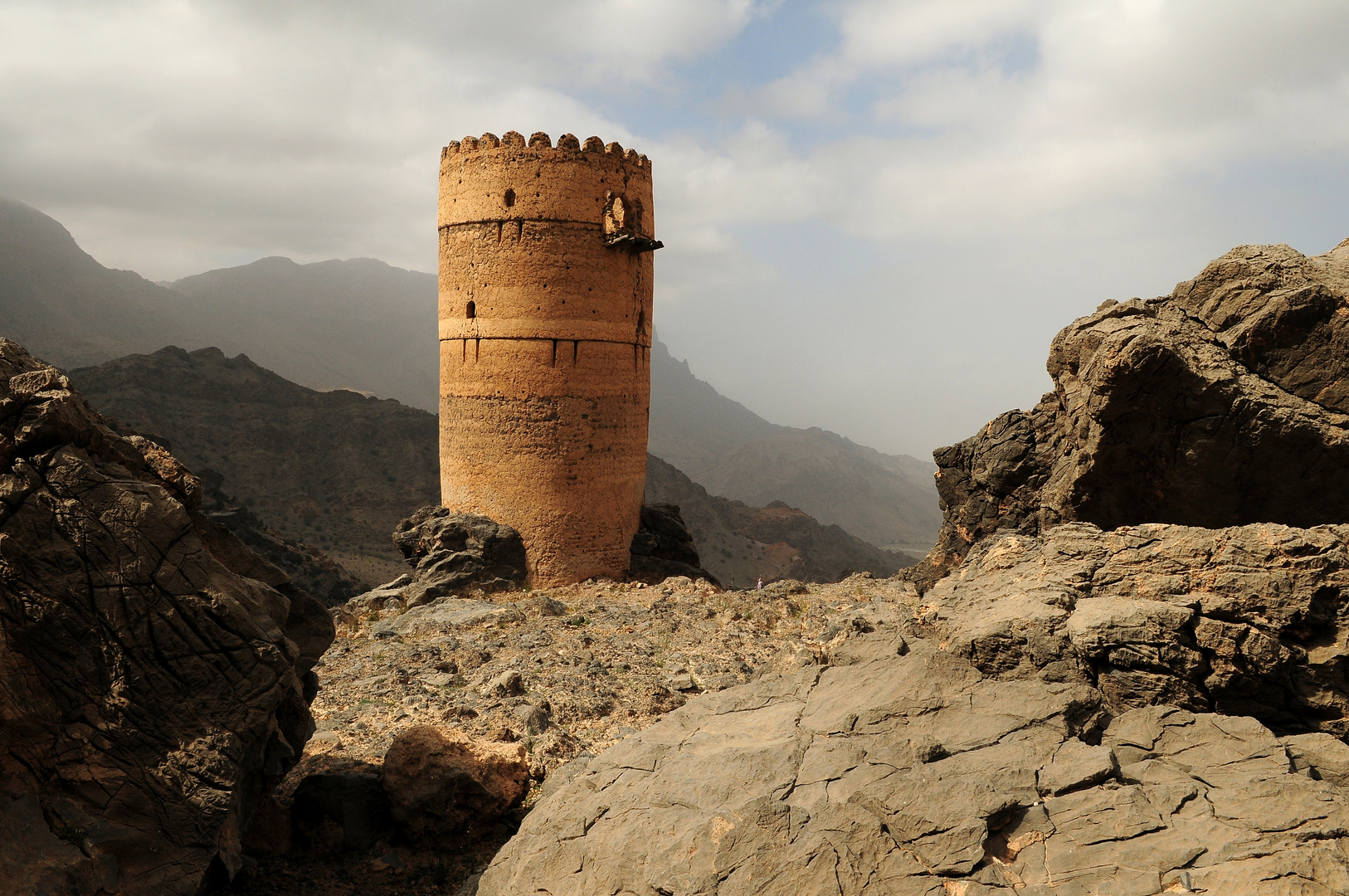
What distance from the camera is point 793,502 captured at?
7500 cm

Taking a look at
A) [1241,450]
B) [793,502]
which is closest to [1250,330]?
[1241,450]

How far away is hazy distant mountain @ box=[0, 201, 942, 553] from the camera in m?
68.9

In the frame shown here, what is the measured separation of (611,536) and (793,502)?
202 ft

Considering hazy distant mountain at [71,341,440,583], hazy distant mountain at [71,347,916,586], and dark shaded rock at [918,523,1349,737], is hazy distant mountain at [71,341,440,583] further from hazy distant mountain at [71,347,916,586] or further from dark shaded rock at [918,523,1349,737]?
dark shaded rock at [918,523,1349,737]

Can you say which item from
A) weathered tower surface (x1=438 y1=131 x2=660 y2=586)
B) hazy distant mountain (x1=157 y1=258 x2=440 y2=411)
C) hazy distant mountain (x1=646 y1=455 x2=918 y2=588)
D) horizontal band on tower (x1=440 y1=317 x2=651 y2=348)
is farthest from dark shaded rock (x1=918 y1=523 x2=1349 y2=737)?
hazy distant mountain (x1=157 y1=258 x2=440 y2=411)

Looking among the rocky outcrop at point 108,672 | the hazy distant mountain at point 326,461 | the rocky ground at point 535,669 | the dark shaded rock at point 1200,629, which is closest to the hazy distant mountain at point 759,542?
the hazy distant mountain at point 326,461

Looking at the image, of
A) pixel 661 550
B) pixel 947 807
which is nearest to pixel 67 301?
pixel 661 550

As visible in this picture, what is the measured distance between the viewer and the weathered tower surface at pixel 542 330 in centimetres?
1342

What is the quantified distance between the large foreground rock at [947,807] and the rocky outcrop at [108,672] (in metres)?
1.66

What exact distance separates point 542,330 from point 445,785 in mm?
8827

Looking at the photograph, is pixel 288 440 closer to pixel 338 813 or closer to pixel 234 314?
pixel 338 813

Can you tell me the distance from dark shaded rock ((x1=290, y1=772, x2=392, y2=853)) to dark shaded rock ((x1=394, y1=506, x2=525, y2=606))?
7.59 m

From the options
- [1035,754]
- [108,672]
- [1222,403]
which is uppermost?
[1222,403]

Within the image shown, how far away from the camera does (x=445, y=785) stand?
5848 mm
